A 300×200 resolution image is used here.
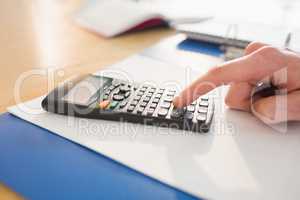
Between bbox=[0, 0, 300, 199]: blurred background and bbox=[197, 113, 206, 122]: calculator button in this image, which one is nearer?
bbox=[197, 113, 206, 122]: calculator button

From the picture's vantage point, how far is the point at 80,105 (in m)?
0.36

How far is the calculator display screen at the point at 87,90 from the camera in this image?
0.36 m

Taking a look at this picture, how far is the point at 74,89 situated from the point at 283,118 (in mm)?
255

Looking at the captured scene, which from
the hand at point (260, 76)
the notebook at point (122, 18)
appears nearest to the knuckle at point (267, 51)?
the hand at point (260, 76)

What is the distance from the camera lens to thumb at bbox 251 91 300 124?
344 mm

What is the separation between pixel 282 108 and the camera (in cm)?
34

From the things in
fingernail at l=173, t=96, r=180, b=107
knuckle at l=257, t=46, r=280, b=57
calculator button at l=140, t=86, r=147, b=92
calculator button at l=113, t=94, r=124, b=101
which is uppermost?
knuckle at l=257, t=46, r=280, b=57

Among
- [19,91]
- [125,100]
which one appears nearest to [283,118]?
[125,100]

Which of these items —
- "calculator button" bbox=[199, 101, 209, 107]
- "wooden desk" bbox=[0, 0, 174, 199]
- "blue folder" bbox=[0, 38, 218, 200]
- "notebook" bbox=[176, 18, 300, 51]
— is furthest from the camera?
"notebook" bbox=[176, 18, 300, 51]

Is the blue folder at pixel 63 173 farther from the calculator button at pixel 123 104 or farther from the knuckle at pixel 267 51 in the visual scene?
the knuckle at pixel 267 51

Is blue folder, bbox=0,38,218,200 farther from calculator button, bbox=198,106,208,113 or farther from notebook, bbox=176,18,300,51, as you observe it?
notebook, bbox=176,18,300,51

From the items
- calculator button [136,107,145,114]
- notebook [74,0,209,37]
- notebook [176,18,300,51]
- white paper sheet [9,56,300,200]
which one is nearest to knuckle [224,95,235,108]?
white paper sheet [9,56,300,200]

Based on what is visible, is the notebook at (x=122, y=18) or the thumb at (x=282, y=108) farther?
the notebook at (x=122, y=18)

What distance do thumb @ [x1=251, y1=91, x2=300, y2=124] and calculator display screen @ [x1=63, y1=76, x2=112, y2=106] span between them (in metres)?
0.21
